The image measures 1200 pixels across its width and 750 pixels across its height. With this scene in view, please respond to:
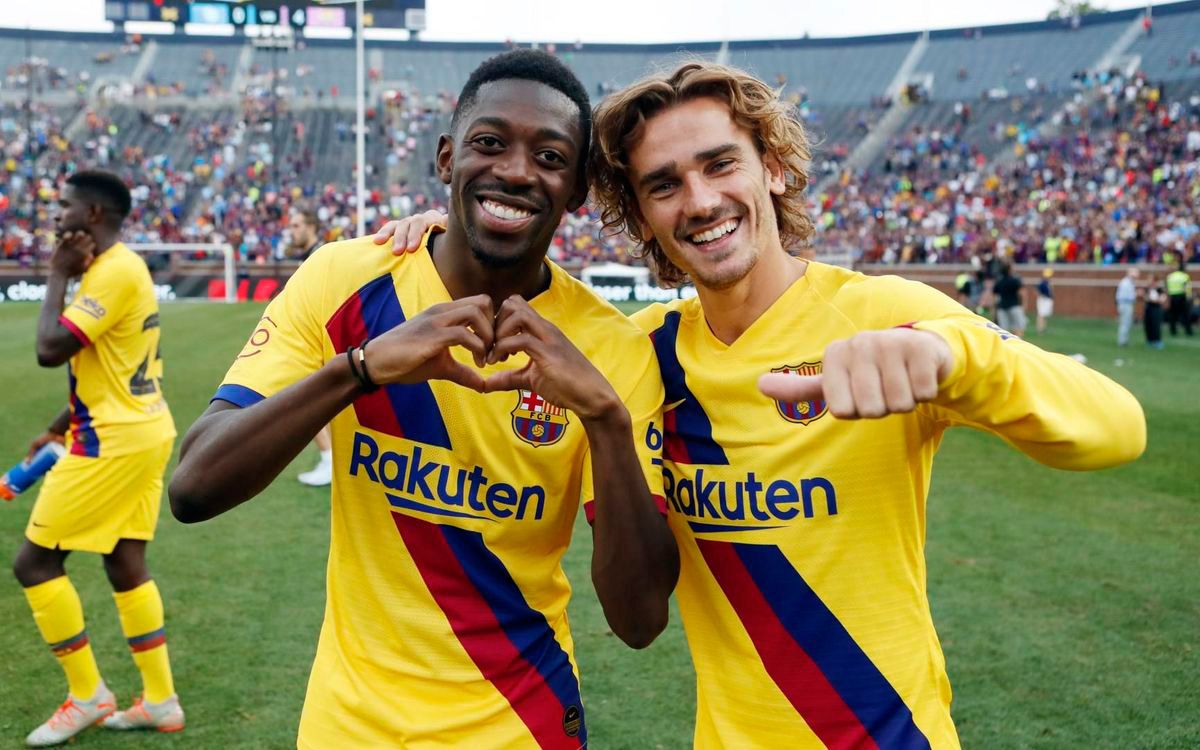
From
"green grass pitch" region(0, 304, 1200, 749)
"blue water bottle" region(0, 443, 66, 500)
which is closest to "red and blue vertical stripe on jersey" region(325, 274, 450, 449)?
"green grass pitch" region(0, 304, 1200, 749)

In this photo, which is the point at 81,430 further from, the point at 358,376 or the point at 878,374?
the point at 878,374

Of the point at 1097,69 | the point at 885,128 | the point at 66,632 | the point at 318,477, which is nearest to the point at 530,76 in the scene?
the point at 66,632

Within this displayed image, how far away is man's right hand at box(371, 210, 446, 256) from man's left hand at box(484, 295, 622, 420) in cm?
60

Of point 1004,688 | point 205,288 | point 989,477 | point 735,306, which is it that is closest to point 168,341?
point 205,288

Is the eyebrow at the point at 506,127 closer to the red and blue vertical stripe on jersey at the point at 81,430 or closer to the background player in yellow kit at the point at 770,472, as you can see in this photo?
the background player in yellow kit at the point at 770,472

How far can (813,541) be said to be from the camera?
2.50m

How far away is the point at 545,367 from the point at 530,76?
847 millimetres

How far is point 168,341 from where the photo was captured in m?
19.8

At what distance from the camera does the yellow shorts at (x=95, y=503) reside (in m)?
5.02

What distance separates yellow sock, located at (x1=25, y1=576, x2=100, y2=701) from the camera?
4.95 metres

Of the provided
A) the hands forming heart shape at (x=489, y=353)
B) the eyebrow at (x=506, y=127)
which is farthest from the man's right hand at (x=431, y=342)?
the eyebrow at (x=506, y=127)

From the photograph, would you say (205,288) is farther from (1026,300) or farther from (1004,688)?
(1004,688)

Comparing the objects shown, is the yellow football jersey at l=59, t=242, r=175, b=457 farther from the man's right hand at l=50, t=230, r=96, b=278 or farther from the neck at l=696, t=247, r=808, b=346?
the neck at l=696, t=247, r=808, b=346

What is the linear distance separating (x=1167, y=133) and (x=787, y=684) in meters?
39.3
